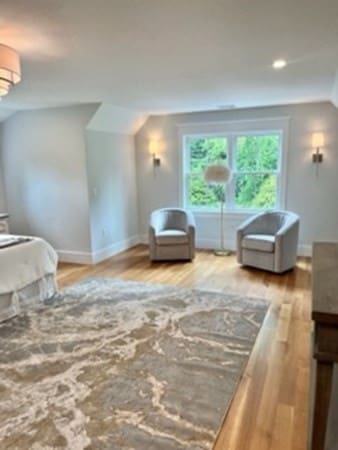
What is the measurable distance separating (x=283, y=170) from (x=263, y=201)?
63cm

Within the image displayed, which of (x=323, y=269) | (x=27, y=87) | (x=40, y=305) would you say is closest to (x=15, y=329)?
(x=40, y=305)

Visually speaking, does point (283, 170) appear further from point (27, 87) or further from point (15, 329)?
point (15, 329)

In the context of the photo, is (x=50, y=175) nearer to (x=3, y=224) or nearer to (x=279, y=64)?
(x=3, y=224)

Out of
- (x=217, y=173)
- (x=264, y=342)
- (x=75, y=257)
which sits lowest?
(x=264, y=342)

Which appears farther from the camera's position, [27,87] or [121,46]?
[27,87]

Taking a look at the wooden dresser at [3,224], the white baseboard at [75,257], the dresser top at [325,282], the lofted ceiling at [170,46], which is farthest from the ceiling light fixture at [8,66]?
the white baseboard at [75,257]

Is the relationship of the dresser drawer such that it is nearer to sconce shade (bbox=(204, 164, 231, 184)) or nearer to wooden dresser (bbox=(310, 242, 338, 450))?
sconce shade (bbox=(204, 164, 231, 184))

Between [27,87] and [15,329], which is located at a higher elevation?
[27,87]

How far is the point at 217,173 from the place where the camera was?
5.76 metres

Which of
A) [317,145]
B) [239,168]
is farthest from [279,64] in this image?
[239,168]

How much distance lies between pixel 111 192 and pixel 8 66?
3.58m

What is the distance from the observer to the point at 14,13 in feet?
6.50

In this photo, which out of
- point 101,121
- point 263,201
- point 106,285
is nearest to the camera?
point 106,285

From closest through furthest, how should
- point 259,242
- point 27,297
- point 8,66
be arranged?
point 8,66
point 27,297
point 259,242
